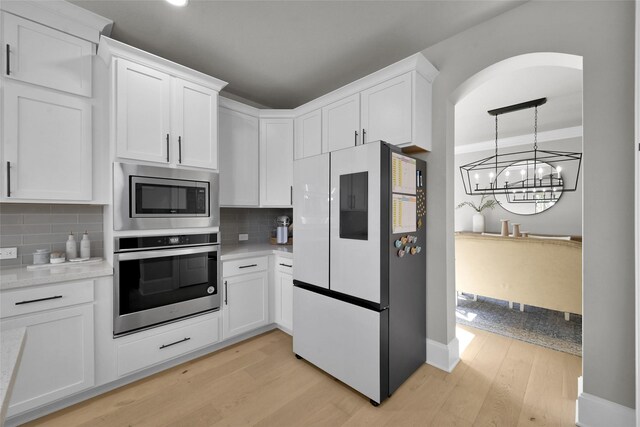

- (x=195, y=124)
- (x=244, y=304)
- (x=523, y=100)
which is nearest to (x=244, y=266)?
(x=244, y=304)

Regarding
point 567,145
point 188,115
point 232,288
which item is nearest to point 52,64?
point 188,115

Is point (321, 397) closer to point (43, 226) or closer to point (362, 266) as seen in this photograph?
point (362, 266)

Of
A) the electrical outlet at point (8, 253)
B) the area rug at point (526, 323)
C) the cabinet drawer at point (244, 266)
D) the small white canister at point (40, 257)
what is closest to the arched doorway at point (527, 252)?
the area rug at point (526, 323)

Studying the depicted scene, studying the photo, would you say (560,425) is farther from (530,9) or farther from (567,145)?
(567,145)

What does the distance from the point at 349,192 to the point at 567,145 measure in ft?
15.8

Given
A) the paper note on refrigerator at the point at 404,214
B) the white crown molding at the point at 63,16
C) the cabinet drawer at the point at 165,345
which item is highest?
the white crown molding at the point at 63,16

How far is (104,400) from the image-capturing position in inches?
75.0

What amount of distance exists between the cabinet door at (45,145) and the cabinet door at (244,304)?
4.36ft

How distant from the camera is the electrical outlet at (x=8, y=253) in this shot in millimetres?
1935

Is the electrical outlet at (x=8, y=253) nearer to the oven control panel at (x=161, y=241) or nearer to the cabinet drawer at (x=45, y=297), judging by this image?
the cabinet drawer at (x=45, y=297)

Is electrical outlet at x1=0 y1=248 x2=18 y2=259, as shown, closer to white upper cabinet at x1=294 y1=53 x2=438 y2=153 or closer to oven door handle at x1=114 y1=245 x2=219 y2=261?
oven door handle at x1=114 y1=245 x2=219 y2=261

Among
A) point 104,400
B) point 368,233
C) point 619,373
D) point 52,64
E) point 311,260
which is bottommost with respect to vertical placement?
point 104,400

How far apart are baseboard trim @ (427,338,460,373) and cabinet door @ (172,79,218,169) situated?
236cm

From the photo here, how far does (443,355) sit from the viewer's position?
88.7 inches
